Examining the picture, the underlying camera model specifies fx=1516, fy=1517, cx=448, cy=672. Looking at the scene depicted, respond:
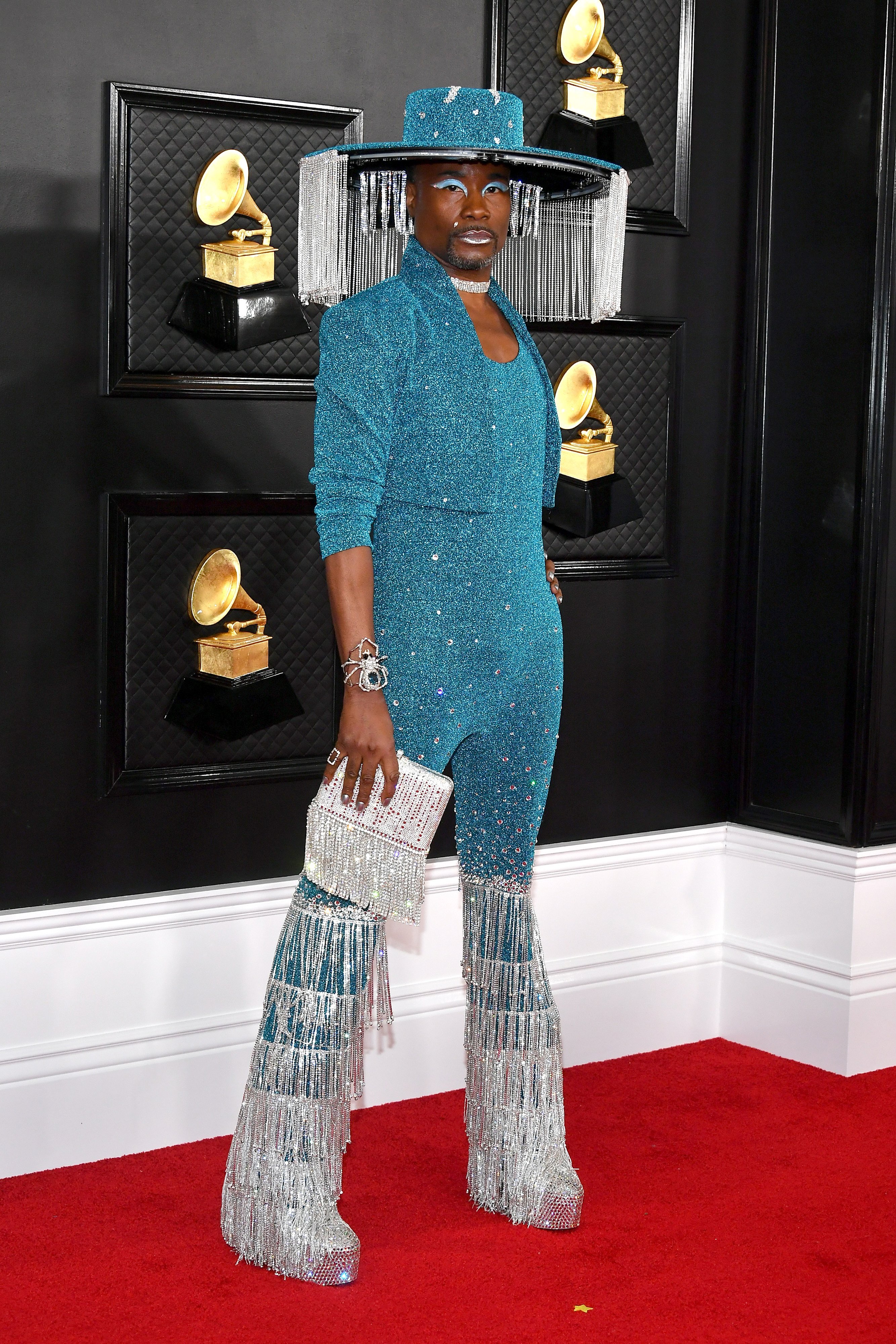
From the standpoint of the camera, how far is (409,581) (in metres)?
2.09

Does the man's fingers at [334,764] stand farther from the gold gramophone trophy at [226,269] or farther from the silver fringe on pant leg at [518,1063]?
the gold gramophone trophy at [226,269]

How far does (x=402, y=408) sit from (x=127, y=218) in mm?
Answer: 664

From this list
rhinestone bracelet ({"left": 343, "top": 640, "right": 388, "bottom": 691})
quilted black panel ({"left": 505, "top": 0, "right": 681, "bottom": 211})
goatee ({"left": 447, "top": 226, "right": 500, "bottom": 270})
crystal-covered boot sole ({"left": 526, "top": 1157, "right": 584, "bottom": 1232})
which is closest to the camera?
rhinestone bracelet ({"left": 343, "top": 640, "right": 388, "bottom": 691})

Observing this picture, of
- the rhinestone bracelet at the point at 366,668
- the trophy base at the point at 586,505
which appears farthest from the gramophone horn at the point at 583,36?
the rhinestone bracelet at the point at 366,668

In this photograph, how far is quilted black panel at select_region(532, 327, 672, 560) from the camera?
2.95 m

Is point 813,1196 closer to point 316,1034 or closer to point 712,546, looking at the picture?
point 316,1034

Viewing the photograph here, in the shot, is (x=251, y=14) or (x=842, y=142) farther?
(x=842, y=142)

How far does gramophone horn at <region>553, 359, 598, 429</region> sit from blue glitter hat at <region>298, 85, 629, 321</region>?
1.36 feet

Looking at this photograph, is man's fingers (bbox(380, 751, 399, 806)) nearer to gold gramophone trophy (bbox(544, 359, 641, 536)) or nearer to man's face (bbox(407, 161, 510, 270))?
man's face (bbox(407, 161, 510, 270))

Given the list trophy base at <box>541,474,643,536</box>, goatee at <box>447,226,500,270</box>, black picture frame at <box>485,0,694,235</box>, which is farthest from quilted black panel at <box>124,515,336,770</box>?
black picture frame at <box>485,0,694,235</box>

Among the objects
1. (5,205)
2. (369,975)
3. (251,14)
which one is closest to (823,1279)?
(369,975)

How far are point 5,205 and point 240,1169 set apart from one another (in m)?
1.46

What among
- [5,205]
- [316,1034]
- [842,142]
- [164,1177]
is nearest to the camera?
[316,1034]

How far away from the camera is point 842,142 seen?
2922 millimetres
